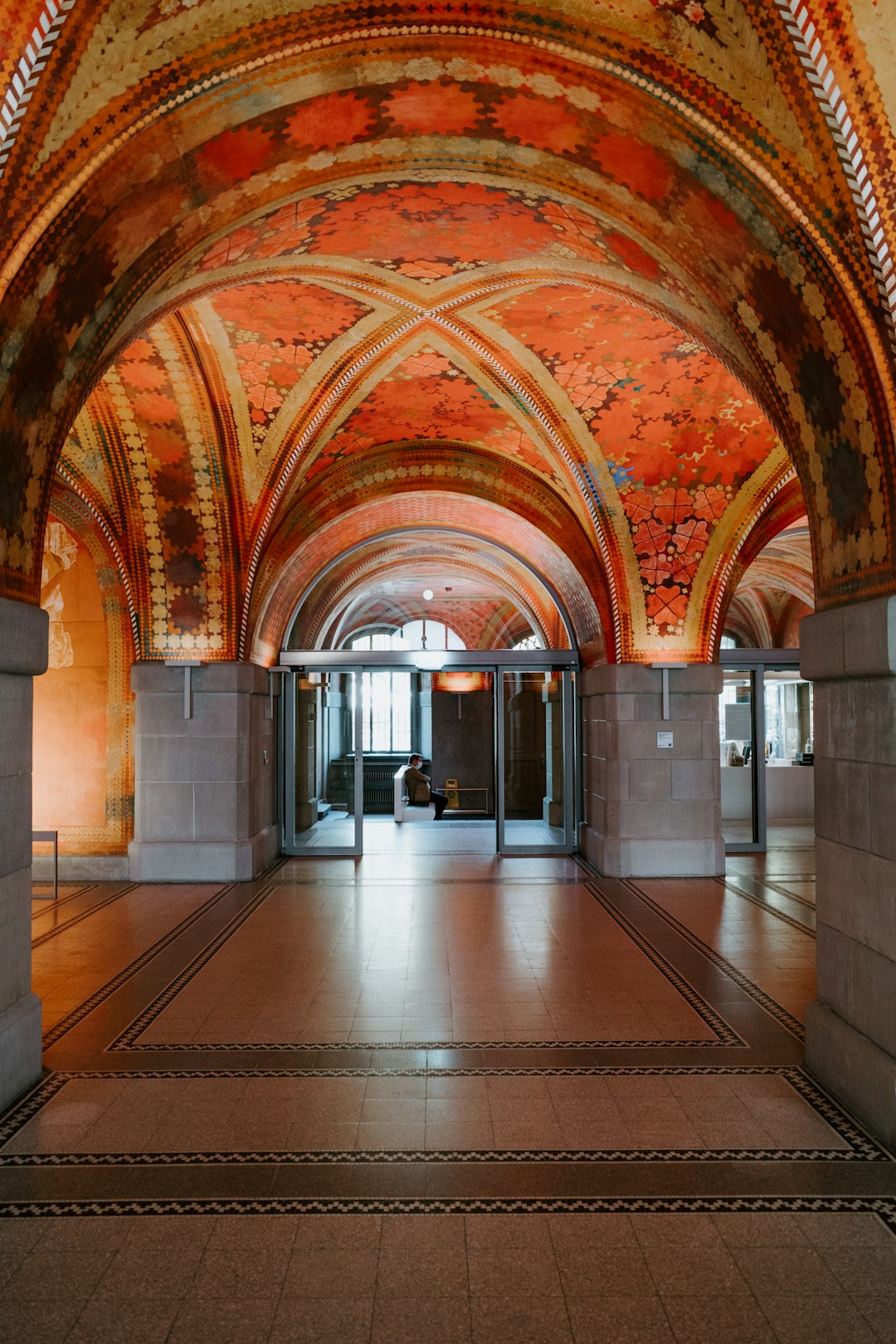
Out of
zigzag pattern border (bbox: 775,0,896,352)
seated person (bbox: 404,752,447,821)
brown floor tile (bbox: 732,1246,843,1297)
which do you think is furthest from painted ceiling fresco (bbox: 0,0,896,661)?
seated person (bbox: 404,752,447,821)

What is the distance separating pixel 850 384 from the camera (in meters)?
3.73

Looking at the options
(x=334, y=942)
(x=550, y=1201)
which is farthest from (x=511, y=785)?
(x=550, y=1201)

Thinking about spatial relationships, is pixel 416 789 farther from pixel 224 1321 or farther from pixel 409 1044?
pixel 224 1321

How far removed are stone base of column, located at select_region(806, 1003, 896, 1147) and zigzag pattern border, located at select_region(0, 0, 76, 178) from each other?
15.1 ft

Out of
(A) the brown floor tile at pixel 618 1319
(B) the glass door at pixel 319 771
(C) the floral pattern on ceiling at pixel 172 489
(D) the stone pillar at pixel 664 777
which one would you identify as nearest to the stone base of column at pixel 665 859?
(D) the stone pillar at pixel 664 777

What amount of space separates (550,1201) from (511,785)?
29.0ft

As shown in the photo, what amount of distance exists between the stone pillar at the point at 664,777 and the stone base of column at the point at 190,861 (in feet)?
12.3

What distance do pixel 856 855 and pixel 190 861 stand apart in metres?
7.06

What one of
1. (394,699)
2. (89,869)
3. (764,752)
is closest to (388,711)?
(394,699)

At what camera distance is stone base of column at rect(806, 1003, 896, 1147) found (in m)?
3.56

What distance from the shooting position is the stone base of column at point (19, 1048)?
12.8 feet

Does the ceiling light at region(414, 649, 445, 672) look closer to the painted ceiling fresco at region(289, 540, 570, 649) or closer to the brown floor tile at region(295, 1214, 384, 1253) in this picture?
the painted ceiling fresco at region(289, 540, 570, 649)

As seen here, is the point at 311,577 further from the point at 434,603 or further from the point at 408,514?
the point at 434,603

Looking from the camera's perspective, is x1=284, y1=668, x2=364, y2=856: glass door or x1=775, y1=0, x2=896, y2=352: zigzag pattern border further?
x1=284, y1=668, x2=364, y2=856: glass door
